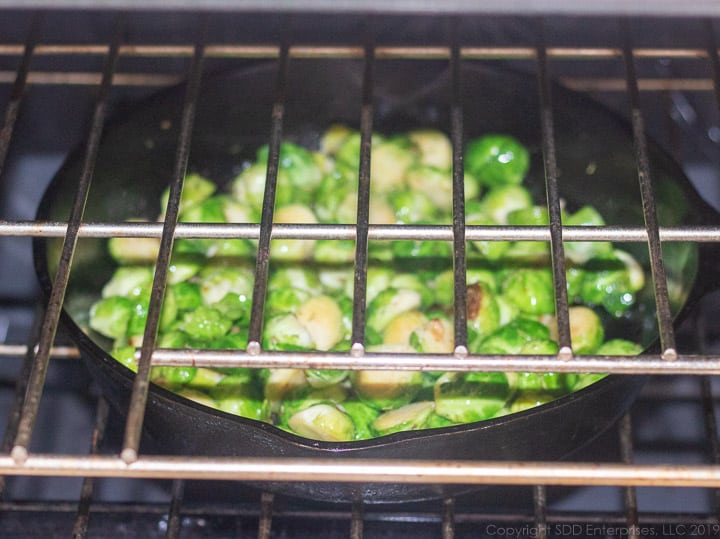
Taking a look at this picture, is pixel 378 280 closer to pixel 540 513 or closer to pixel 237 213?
pixel 237 213

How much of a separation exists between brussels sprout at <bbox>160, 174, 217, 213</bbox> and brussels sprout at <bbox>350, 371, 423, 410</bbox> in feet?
2.06

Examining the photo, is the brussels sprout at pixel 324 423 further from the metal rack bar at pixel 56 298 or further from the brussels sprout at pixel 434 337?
the metal rack bar at pixel 56 298

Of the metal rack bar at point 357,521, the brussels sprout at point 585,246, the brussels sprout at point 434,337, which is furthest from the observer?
the brussels sprout at point 585,246

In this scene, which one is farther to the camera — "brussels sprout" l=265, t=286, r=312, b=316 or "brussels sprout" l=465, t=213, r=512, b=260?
"brussels sprout" l=465, t=213, r=512, b=260

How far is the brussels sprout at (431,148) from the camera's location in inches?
78.1

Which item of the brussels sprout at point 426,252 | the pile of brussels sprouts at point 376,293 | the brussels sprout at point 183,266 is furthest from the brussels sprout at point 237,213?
the brussels sprout at point 426,252

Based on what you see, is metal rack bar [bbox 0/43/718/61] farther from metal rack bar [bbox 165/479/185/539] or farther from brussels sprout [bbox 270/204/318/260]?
metal rack bar [bbox 165/479/185/539]

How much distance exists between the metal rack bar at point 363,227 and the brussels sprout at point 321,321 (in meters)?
0.37

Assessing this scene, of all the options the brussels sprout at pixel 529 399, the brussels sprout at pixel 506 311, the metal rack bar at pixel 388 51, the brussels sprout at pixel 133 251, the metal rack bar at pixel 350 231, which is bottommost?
the brussels sprout at pixel 529 399

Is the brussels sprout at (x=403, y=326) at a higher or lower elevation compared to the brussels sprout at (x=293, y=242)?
lower

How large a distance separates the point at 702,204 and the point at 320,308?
721 millimetres

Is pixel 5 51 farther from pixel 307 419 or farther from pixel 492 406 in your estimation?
pixel 492 406

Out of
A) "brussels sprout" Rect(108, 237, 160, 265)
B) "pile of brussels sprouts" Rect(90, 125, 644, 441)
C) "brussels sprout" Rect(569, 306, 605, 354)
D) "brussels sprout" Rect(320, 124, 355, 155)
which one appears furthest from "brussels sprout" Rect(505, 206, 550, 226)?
"brussels sprout" Rect(108, 237, 160, 265)

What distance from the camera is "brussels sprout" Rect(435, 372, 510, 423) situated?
1383 mm
